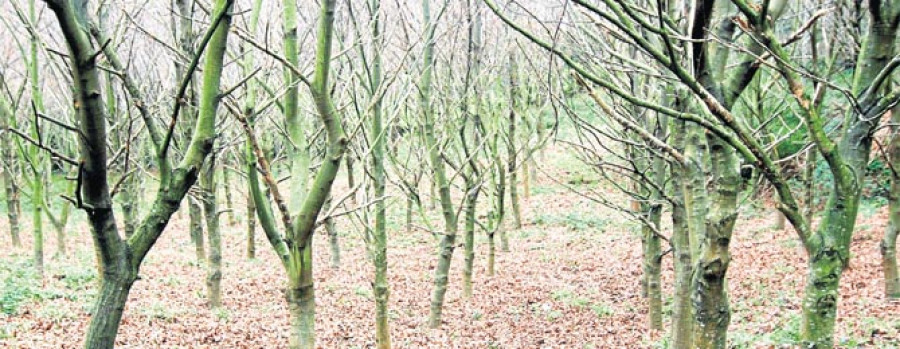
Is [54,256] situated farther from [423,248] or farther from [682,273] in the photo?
[682,273]

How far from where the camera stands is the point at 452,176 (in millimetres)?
13227

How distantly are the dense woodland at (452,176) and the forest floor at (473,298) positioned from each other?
0.24 ft

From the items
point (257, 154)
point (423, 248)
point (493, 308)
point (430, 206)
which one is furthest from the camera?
point (430, 206)

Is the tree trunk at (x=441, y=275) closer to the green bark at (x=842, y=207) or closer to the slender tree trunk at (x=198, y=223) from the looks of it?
the slender tree trunk at (x=198, y=223)

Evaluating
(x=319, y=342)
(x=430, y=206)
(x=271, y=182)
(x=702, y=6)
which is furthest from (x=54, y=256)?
(x=702, y=6)

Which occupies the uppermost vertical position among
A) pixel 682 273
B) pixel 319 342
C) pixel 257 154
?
pixel 257 154

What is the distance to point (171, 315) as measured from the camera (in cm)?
1031

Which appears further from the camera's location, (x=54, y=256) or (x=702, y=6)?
(x=54, y=256)

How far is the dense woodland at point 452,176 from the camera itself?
9.45 feet

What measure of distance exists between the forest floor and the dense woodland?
0.24 ft

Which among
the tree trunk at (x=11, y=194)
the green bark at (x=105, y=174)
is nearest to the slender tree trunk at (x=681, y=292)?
the green bark at (x=105, y=174)

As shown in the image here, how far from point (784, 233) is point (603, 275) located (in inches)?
208

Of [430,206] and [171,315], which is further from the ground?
[430,206]

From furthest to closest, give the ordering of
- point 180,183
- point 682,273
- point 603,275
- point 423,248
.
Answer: point 423,248 < point 603,275 < point 682,273 < point 180,183
